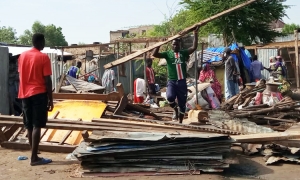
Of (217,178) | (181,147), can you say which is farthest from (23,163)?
(217,178)

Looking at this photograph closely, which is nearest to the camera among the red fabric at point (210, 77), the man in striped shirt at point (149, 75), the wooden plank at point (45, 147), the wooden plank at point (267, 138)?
the wooden plank at point (267, 138)

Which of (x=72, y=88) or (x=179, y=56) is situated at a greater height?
(x=179, y=56)

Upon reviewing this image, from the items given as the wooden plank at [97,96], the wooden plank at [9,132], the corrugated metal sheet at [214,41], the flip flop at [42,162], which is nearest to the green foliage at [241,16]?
the corrugated metal sheet at [214,41]

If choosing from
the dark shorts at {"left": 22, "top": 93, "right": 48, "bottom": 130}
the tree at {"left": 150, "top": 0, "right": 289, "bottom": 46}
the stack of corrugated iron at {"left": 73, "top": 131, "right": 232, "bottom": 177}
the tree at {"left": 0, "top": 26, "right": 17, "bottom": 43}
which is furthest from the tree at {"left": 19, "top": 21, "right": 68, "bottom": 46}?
the stack of corrugated iron at {"left": 73, "top": 131, "right": 232, "bottom": 177}

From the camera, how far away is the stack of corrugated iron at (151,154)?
195 inches

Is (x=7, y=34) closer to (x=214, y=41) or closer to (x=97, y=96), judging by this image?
(x=214, y=41)

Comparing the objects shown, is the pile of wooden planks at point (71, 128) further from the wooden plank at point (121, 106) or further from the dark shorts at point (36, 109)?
the wooden plank at point (121, 106)

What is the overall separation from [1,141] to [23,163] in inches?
51.0

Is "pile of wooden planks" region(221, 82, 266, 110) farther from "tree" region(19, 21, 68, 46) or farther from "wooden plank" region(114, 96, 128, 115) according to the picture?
"tree" region(19, 21, 68, 46)

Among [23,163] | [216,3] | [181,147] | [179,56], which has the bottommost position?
[23,163]

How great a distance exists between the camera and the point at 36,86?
5.65 m

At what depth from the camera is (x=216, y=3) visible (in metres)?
23.4

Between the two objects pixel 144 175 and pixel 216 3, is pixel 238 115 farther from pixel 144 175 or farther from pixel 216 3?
pixel 216 3

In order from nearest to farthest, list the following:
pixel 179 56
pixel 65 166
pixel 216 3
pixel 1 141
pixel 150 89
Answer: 1. pixel 65 166
2. pixel 1 141
3. pixel 179 56
4. pixel 150 89
5. pixel 216 3
